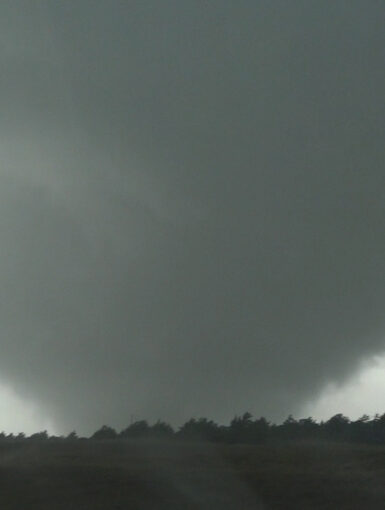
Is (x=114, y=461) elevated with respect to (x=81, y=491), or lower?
elevated

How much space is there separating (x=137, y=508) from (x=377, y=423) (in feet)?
69.8

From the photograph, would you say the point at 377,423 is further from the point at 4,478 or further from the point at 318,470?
the point at 4,478

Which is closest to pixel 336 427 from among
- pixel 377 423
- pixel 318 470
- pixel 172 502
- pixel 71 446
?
pixel 377 423

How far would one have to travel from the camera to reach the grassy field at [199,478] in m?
23.5

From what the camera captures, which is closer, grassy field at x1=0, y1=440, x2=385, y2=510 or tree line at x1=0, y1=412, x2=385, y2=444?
grassy field at x1=0, y1=440, x2=385, y2=510

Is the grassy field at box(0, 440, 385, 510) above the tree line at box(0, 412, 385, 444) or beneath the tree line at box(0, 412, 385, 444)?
beneath

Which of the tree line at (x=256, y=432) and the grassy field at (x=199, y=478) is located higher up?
the tree line at (x=256, y=432)

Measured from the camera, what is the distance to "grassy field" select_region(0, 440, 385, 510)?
77.1ft

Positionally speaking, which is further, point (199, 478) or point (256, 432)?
point (256, 432)

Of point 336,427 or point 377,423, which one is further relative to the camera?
point 336,427

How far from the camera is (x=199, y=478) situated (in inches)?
1027

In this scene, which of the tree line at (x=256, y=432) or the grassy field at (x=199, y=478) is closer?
the grassy field at (x=199, y=478)

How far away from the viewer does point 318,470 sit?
25938 millimetres

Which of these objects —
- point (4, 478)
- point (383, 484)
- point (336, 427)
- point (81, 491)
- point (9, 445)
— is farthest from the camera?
point (336, 427)
